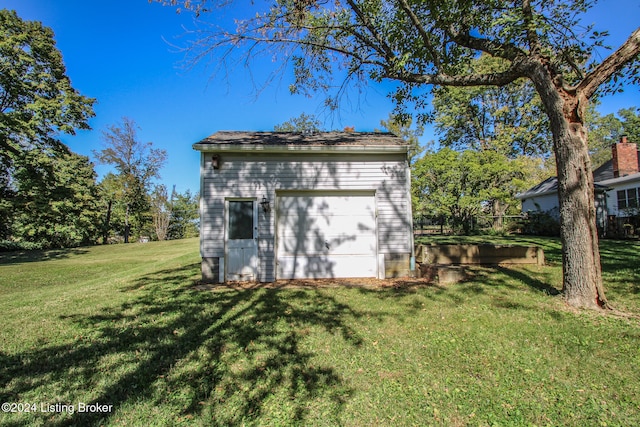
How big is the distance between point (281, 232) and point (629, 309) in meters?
6.64

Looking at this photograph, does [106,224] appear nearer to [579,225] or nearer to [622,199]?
[579,225]

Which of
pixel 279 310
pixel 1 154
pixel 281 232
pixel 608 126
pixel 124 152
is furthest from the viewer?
pixel 608 126

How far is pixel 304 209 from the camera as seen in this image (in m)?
7.76

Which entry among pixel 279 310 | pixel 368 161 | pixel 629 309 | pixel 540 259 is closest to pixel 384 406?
pixel 279 310

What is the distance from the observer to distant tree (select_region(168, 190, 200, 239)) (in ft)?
117

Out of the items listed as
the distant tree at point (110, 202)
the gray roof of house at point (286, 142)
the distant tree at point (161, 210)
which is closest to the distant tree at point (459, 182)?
the gray roof of house at point (286, 142)

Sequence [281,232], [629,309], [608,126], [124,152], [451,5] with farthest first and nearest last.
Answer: [608,126] → [124,152] → [281,232] → [451,5] → [629,309]

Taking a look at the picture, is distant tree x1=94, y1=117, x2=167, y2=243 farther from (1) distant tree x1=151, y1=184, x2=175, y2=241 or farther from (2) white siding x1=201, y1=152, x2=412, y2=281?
(2) white siding x1=201, y1=152, x2=412, y2=281

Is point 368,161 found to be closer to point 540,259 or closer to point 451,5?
point 451,5

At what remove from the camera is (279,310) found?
5.10m

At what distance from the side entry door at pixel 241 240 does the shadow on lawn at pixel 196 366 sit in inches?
85.1

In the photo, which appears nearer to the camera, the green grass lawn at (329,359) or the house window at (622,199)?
the green grass lawn at (329,359)

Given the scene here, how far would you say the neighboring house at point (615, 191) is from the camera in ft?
54.8

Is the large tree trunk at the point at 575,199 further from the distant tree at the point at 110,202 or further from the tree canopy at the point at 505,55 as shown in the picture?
the distant tree at the point at 110,202
